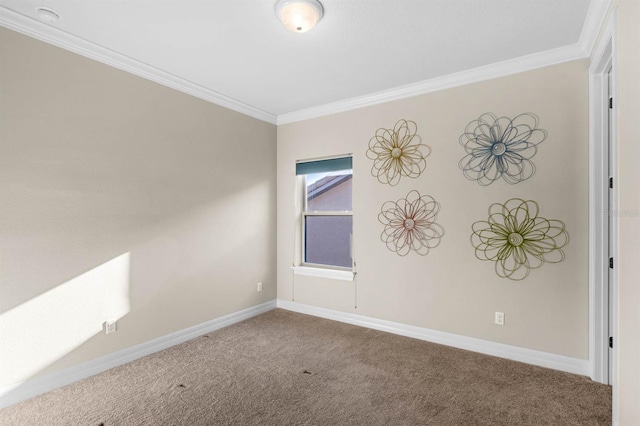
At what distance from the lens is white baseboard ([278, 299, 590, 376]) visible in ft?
8.74

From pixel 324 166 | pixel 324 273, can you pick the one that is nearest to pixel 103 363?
pixel 324 273

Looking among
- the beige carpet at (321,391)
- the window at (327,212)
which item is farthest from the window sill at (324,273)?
the beige carpet at (321,391)

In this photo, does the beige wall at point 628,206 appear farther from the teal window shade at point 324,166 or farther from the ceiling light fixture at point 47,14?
the ceiling light fixture at point 47,14

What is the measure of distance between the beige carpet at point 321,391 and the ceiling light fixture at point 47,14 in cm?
263

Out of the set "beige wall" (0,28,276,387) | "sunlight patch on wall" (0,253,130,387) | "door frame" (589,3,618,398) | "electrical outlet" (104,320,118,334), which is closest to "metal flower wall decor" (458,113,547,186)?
"door frame" (589,3,618,398)

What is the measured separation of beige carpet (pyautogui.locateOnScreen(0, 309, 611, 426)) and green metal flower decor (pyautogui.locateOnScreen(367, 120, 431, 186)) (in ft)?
5.79

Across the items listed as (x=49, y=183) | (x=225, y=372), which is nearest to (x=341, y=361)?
(x=225, y=372)

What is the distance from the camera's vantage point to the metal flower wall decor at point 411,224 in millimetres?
3314

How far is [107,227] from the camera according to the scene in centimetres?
271

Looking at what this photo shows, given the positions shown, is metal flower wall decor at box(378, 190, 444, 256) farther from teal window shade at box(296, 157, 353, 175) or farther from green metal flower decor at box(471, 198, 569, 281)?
teal window shade at box(296, 157, 353, 175)

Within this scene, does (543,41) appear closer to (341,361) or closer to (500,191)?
(500,191)

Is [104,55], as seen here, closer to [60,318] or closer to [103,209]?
[103,209]

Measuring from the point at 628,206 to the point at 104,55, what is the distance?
12.0 feet

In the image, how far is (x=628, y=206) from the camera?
1.56 meters
